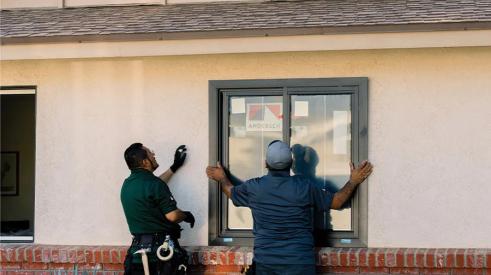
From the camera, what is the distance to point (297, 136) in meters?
7.27

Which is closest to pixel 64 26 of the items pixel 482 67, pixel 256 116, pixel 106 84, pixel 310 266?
pixel 106 84

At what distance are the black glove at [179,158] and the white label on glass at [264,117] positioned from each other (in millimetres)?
628

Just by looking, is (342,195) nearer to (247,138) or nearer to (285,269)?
(285,269)

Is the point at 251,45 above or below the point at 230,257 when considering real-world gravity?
above

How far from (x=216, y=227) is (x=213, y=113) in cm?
104

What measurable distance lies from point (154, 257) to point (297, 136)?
169cm

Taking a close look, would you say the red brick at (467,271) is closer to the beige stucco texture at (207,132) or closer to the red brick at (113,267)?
the beige stucco texture at (207,132)

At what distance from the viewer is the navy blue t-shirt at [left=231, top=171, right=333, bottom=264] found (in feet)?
20.2

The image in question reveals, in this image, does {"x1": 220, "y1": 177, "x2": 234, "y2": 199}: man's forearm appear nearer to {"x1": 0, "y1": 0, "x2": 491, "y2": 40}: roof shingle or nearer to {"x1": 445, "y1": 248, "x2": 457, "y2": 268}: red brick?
{"x1": 0, "y1": 0, "x2": 491, "y2": 40}: roof shingle

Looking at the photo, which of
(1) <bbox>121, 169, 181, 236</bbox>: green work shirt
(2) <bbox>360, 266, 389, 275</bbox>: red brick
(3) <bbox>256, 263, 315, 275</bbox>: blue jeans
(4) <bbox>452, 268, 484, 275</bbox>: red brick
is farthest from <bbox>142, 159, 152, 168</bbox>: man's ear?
(4) <bbox>452, 268, 484, 275</bbox>: red brick

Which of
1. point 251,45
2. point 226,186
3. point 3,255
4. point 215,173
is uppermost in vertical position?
point 251,45

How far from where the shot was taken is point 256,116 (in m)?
7.39

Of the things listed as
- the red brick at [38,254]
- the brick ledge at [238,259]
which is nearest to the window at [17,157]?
the brick ledge at [238,259]

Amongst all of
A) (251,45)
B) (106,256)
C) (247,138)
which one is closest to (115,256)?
(106,256)
